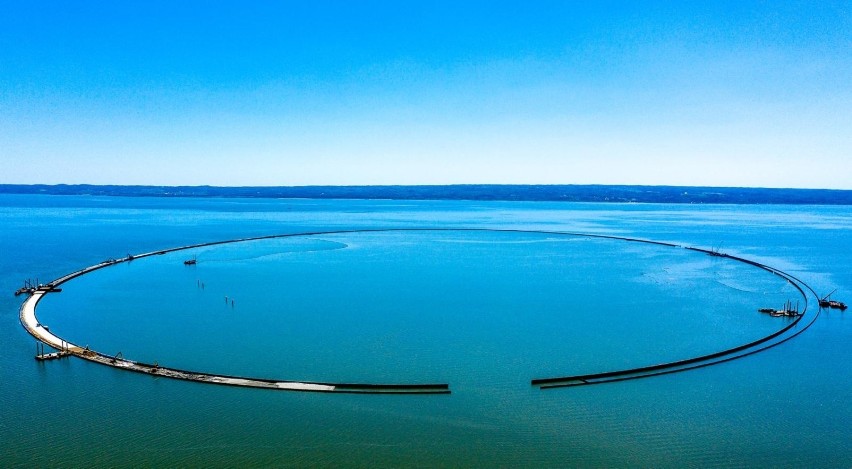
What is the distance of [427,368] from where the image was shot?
1833cm

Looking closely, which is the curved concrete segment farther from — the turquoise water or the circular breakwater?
the turquoise water

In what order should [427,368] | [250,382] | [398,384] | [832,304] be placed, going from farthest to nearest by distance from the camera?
[832,304], [427,368], [398,384], [250,382]

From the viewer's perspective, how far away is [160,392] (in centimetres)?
1619

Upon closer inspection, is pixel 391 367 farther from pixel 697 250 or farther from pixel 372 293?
pixel 697 250

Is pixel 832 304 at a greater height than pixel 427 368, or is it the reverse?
pixel 832 304

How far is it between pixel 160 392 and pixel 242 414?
325cm

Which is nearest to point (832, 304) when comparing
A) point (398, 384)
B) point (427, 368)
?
point (427, 368)

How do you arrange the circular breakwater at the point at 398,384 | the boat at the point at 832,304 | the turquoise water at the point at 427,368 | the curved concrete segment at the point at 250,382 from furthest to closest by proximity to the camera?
the boat at the point at 832,304 → the circular breakwater at the point at 398,384 → the curved concrete segment at the point at 250,382 → the turquoise water at the point at 427,368

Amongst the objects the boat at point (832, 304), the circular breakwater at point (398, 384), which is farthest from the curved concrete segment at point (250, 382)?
the boat at point (832, 304)

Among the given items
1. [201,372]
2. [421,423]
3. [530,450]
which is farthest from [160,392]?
[530,450]

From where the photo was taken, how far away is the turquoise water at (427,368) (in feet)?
43.9

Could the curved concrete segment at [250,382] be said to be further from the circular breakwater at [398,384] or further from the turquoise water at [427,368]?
the turquoise water at [427,368]

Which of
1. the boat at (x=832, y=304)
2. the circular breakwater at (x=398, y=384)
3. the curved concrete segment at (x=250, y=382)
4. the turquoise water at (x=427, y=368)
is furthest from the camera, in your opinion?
the boat at (x=832, y=304)

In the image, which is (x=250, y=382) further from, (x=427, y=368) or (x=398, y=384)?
(x=427, y=368)
